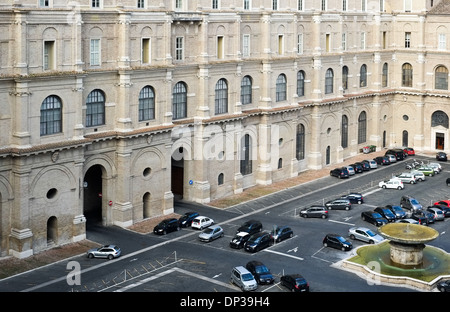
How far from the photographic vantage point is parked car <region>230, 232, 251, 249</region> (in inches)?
3187

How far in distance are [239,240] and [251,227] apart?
13.6 ft

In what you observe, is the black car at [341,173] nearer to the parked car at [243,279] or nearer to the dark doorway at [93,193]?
the dark doorway at [93,193]

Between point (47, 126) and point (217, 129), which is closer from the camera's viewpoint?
point (47, 126)

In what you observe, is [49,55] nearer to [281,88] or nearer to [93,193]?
[93,193]

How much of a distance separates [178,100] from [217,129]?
7.44 m

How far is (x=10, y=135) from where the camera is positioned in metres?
75.8

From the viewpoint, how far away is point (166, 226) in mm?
85562

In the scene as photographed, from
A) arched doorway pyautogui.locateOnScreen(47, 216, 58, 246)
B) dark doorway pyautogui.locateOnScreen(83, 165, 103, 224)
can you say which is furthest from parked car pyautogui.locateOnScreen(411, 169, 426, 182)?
arched doorway pyautogui.locateOnScreen(47, 216, 58, 246)

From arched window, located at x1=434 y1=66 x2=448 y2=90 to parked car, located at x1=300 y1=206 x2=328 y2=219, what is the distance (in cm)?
5008

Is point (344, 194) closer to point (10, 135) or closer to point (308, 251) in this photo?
point (308, 251)

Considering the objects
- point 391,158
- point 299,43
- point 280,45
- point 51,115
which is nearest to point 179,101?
point 51,115

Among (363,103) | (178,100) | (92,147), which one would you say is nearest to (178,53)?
(178,100)

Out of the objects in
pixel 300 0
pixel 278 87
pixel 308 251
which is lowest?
pixel 308 251

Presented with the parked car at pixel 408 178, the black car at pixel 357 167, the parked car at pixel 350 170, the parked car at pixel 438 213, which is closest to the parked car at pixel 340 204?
the parked car at pixel 438 213
